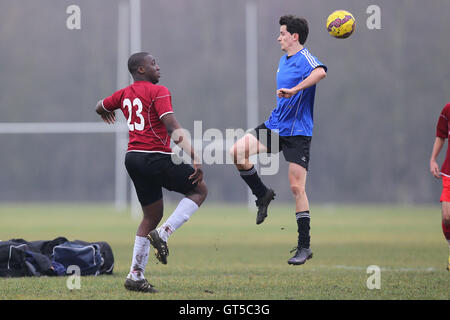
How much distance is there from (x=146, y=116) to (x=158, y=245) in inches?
36.3

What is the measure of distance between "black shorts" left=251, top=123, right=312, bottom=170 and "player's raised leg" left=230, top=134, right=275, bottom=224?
0.17 ft

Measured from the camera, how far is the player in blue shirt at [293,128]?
603cm

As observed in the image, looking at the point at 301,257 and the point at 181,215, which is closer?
the point at 181,215

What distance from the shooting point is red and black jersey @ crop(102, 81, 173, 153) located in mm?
5255

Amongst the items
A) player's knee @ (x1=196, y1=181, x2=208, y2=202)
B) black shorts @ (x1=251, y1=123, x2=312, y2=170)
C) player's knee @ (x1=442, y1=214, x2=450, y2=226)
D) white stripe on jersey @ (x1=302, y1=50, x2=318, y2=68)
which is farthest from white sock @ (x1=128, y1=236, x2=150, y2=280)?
player's knee @ (x1=442, y1=214, x2=450, y2=226)

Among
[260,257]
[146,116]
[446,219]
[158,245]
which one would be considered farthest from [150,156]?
[260,257]

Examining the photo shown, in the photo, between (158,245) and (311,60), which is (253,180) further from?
(158,245)

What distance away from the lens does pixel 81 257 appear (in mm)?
6875

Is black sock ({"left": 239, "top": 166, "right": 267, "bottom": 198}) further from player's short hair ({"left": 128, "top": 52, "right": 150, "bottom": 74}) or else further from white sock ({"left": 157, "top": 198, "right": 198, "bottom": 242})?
player's short hair ({"left": 128, "top": 52, "right": 150, "bottom": 74})

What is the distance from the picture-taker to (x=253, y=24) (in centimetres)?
1953

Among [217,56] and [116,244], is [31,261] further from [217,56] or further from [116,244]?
[217,56]

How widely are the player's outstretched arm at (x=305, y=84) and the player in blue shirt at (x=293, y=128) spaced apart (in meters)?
0.08

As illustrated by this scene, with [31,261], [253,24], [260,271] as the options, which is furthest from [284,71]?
[253,24]

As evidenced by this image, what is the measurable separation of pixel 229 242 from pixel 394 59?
40.2 feet
